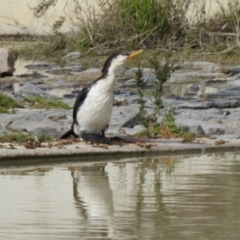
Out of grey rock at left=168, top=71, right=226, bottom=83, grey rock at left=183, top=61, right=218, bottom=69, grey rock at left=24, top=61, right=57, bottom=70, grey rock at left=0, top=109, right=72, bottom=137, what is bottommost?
grey rock at left=0, top=109, right=72, bottom=137

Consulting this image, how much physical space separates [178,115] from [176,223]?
7.96 metres

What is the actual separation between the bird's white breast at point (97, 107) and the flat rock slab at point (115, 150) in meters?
0.32

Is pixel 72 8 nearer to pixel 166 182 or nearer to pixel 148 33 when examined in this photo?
pixel 148 33

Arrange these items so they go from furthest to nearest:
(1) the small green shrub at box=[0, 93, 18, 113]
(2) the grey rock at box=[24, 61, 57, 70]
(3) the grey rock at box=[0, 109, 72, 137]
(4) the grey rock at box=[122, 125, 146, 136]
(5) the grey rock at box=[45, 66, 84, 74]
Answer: (2) the grey rock at box=[24, 61, 57, 70], (5) the grey rock at box=[45, 66, 84, 74], (1) the small green shrub at box=[0, 93, 18, 113], (4) the grey rock at box=[122, 125, 146, 136], (3) the grey rock at box=[0, 109, 72, 137]

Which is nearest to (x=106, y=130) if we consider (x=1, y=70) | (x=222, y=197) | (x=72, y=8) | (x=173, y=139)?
(x=173, y=139)

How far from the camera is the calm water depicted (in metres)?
7.55

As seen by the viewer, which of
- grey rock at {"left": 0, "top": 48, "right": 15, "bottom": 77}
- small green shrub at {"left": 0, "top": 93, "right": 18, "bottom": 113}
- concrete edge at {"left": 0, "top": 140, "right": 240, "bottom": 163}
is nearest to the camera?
concrete edge at {"left": 0, "top": 140, "right": 240, "bottom": 163}

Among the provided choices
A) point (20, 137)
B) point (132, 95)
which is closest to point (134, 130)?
point (20, 137)

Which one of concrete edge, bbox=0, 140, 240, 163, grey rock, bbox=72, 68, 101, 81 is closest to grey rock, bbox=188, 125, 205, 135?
concrete edge, bbox=0, 140, 240, 163

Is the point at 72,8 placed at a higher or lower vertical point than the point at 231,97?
higher

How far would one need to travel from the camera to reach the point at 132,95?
65.0 ft

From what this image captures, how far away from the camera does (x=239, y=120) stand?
15047mm

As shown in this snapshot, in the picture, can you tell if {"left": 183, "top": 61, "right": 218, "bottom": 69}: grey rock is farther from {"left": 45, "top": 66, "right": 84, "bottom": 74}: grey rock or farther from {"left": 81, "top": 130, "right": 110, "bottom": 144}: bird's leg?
{"left": 81, "top": 130, "right": 110, "bottom": 144}: bird's leg

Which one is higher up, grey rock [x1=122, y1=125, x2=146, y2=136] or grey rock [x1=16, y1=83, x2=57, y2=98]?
grey rock [x1=16, y1=83, x2=57, y2=98]
